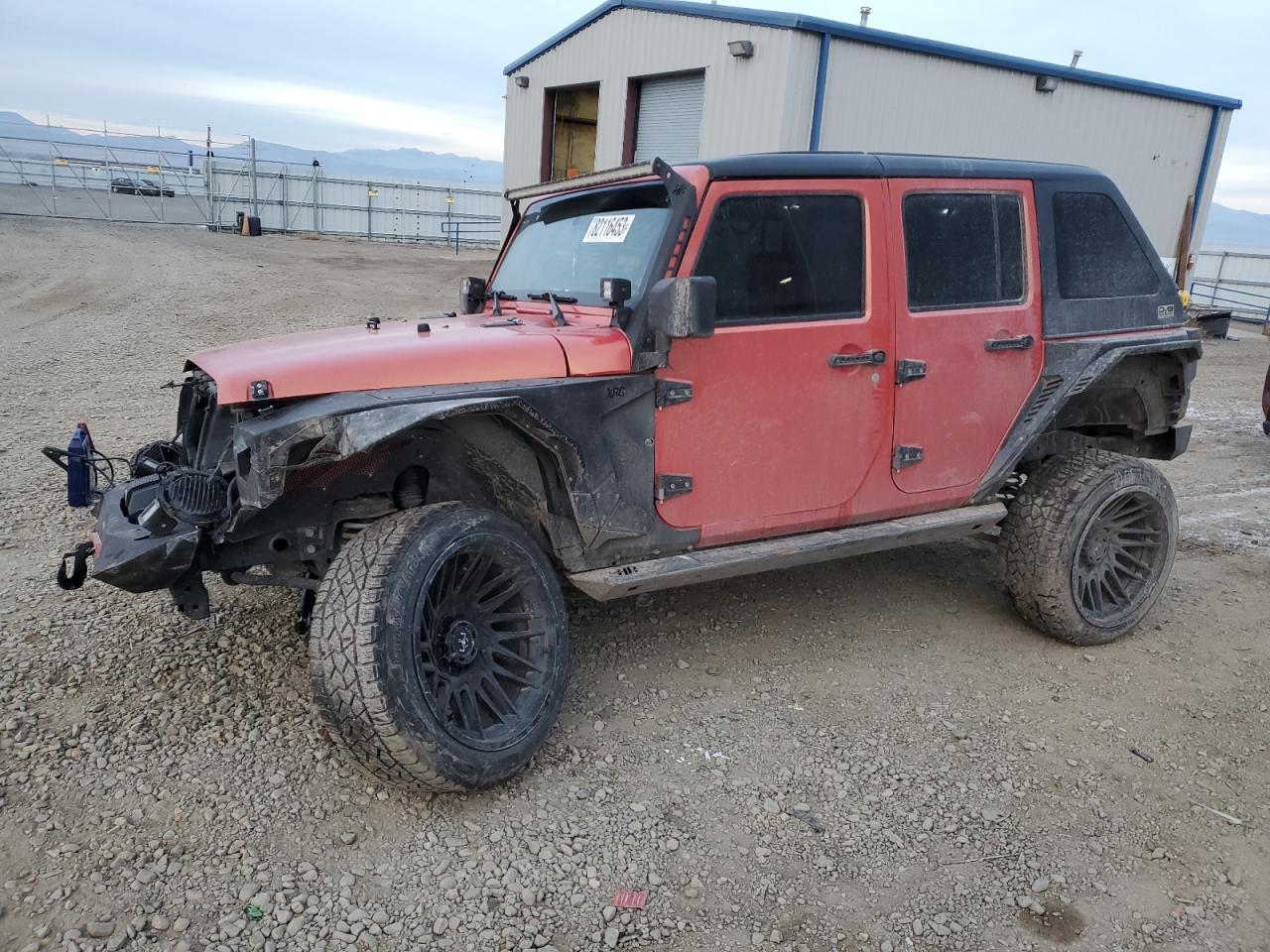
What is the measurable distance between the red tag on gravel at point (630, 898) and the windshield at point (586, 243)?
196 cm

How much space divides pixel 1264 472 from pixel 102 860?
27.3 ft

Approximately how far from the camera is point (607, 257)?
3.62 metres

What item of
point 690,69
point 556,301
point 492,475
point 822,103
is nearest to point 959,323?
point 556,301

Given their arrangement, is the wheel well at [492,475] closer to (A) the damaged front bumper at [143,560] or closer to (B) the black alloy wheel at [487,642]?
(B) the black alloy wheel at [487,642]

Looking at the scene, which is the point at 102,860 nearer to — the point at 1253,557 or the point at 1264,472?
the point at 1253,557

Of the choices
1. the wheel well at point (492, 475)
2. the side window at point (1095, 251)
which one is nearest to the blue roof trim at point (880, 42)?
the side window at point (1095, 251)

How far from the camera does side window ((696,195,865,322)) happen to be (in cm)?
345

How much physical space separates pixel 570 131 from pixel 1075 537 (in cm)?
1553

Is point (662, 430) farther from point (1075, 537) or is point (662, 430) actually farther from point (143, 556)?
point (1075, 537)

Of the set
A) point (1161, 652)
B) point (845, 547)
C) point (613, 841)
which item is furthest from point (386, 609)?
point (1161, 652)

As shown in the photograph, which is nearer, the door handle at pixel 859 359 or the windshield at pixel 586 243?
the windshield at pixel 586 243

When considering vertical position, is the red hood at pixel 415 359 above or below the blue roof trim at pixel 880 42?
below

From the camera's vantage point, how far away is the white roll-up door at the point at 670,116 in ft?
45.3

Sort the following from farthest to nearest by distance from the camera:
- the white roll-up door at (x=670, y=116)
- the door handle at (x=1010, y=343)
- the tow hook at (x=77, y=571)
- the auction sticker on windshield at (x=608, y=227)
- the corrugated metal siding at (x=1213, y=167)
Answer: the corrugated metal siding at (x=1213, y=167), the white roll-up door at (x=670, y=116), the door handle at (x=1010, y=343), the auction sticker on windshield at (x=608, y=227), the tow hook at (x=77, y=571)
